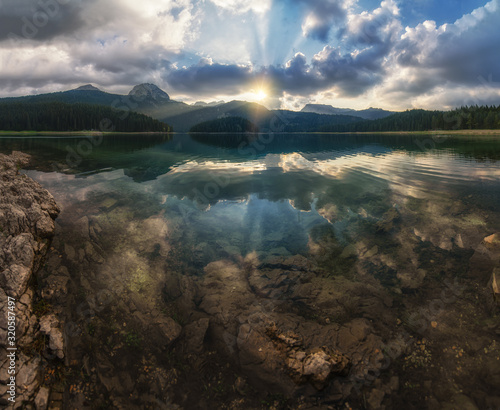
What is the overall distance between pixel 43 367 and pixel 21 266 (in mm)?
4214

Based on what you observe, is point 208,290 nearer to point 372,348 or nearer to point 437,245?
point 372,348

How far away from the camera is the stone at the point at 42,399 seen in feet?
21.3

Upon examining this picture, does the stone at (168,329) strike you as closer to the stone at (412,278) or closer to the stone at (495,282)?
the stone at (412,278)

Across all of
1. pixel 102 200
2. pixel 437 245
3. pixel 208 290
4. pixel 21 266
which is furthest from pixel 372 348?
pixel 102 200

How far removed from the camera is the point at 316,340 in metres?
8.34

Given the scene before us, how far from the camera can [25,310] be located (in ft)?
26.8

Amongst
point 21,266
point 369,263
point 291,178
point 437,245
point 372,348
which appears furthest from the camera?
point 291,178

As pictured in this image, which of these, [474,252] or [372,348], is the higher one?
[474,252]

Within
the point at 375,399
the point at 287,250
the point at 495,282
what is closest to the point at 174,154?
the point at 287,250

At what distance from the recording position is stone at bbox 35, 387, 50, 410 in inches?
256

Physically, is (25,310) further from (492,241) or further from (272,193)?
(492,241)

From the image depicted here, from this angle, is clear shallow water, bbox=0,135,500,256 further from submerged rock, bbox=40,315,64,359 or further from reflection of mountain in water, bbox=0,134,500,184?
submerged rock, bbox=40,315,64,359

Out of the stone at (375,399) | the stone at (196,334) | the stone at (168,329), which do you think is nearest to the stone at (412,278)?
the stone at (375,399)

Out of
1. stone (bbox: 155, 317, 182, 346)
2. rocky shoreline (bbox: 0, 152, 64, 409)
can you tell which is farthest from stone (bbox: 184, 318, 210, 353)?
rocky shoreline (bbox: 0, 152, 64, 409)
